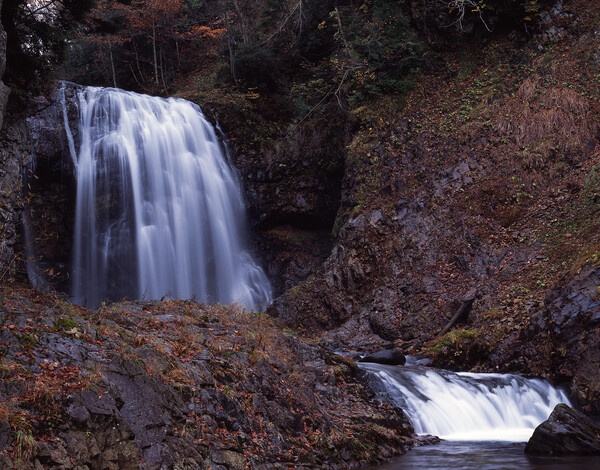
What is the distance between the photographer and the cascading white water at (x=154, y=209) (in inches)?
682

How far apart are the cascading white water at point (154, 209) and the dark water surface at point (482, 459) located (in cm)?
1083

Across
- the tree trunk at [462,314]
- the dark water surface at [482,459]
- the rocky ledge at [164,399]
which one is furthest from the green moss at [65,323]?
the tree trunk at [462,314]

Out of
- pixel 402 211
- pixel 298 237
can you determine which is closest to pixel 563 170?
pixel 402 211

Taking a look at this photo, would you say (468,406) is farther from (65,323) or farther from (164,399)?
(65,323)

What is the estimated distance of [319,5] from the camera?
21938mm

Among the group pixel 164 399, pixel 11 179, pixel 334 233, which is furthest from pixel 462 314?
pixel 11 179

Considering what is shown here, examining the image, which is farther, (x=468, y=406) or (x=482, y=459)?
(x=468, y=406)

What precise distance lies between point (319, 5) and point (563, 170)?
13084 millimetres

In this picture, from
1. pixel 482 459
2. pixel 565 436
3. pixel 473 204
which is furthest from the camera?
pixel 473 204

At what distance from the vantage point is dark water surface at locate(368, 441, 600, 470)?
6.11m

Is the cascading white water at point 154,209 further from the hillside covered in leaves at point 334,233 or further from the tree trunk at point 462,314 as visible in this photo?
the tree trunk at point 462,314

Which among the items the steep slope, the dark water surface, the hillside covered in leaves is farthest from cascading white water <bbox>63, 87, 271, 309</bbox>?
the dark water surface

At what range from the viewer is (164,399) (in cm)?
511

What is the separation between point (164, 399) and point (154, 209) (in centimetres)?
1391
